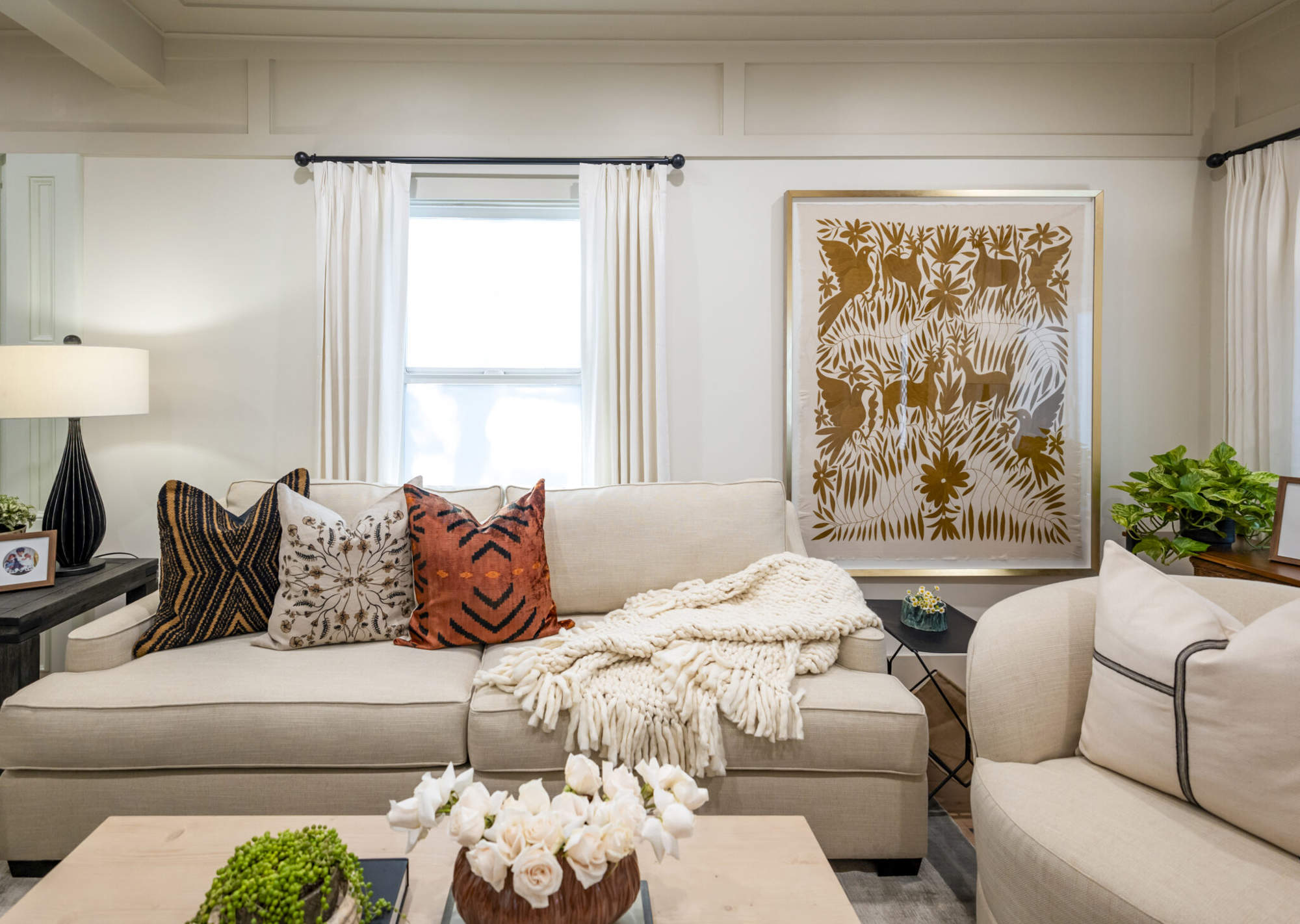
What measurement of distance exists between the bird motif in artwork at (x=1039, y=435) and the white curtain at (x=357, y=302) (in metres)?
2.49

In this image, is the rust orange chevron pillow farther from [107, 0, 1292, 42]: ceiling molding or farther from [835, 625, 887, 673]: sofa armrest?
[107, 0, 1292, 42]: ceiling molding

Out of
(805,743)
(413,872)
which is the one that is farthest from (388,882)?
(805,743)

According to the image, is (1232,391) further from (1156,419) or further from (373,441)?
(373,441)

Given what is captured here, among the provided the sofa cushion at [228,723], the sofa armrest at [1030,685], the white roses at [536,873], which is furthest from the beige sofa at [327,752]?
the white roses at [536,873]

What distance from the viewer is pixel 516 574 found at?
6.94 ft

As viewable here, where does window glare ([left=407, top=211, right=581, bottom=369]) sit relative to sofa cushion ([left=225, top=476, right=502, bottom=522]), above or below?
above

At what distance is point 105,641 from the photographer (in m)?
1.89

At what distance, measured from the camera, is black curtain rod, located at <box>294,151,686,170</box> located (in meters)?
2.78

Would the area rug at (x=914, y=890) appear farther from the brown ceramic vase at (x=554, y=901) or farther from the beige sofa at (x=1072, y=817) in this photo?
the brown ceramic vase at (x=554, y=901)

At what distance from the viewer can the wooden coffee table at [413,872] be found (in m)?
1.08

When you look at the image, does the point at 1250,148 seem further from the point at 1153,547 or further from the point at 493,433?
the point at 493,433

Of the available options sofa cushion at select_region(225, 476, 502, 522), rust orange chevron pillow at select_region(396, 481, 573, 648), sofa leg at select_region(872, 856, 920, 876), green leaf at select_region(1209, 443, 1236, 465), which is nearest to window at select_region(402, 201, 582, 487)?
sofa cushion at select_region(225, 476, 502, 522)

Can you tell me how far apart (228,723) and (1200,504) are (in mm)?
2920

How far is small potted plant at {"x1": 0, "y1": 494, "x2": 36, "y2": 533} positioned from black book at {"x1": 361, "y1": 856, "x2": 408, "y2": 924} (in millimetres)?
1993
